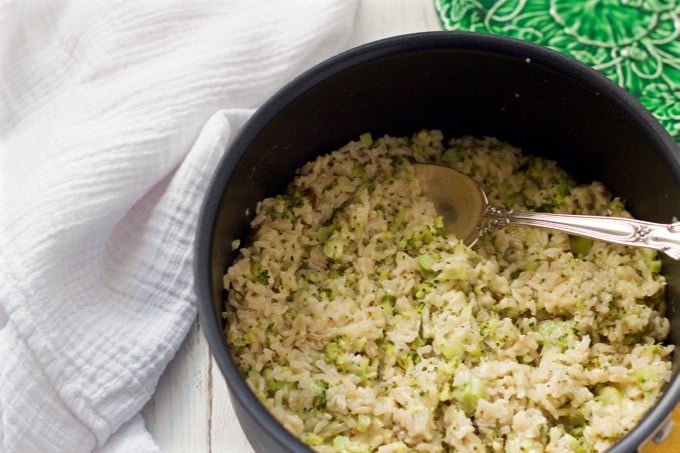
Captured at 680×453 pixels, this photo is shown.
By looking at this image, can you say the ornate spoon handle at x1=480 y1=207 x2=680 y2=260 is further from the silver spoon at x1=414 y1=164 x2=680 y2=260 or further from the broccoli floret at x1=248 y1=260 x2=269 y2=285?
the broccoli floret at x1=248 y1=260 x2=269 y2=285

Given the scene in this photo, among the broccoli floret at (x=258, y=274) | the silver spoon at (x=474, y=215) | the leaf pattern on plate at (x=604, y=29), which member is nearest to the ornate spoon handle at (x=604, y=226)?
the silver spoon at (x=474, y=215)

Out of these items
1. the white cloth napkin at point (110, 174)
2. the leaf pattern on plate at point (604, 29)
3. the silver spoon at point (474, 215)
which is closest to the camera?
the silver spoon at point (474, 215)

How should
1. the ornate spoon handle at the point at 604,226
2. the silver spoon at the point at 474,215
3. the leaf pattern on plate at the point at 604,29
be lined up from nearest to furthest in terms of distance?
the ornate spoon handle at the point at 604,226
the silver spoon at the point at 474,215
the leaf pattern on plate at the point at 604,29

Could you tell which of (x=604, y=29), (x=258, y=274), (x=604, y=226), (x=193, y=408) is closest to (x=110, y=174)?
(x=258, y=274)

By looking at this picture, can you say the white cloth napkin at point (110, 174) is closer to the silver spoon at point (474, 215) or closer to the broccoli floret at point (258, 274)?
the broccoli floret at point (258, 274)

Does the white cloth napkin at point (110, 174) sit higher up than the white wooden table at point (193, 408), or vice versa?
the white cloth napkin at point (110, 174)

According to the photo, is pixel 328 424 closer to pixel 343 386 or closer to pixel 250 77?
pixel 343 386
